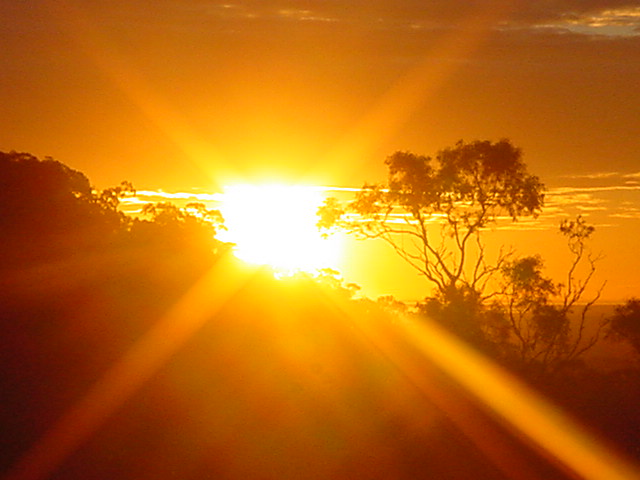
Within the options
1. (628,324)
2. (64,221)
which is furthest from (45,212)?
(628,324)

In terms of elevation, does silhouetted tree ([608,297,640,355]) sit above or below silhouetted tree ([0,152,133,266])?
above

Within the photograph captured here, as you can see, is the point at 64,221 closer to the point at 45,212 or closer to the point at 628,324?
the point at 45,212

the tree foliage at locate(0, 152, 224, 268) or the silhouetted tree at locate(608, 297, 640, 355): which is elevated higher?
the silhouetted tree at locate(608, 297, 640, 355)

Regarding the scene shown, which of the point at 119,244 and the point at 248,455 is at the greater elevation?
the point at 119,244

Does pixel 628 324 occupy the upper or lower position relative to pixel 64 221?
upper

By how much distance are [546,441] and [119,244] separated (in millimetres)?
13704

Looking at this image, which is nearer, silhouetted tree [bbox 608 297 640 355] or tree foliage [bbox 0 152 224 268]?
tree foliage [bbox 0 152 224 268]

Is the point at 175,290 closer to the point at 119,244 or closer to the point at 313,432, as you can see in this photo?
the point at 119,244

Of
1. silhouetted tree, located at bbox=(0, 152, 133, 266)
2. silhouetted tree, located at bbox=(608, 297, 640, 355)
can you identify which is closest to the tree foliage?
silhouetted tree, located at bbox=(0, 152, 133, 266)

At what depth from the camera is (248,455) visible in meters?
24.5

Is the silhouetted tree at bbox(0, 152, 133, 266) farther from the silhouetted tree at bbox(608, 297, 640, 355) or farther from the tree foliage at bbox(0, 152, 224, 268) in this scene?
the silhouetted tree at bbox(608, 297, 640, 355)

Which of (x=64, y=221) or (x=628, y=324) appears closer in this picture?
(x=64, y=221)

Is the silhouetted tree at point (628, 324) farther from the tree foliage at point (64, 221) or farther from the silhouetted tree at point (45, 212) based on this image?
the silhouetted tree at point (45, 212)

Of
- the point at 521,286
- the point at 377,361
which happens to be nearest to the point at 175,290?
the point at 377,361
